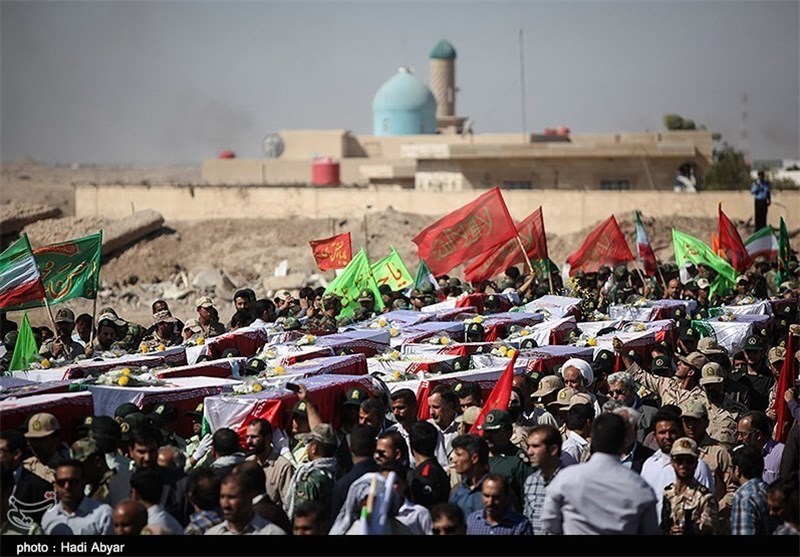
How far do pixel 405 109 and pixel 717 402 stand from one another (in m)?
48.8

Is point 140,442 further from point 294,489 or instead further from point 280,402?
point 280,402

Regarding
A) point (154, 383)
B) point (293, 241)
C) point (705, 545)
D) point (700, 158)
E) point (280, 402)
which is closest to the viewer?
point (705, 545)

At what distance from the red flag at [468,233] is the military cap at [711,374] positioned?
288 inches

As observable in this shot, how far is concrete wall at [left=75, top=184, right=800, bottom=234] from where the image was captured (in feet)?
109

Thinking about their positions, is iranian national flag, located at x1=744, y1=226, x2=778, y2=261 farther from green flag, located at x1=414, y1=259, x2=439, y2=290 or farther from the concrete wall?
the concrete wall

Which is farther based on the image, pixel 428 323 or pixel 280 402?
pixel 428 323

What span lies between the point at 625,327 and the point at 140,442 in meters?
7.27

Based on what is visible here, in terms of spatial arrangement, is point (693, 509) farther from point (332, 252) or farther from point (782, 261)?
point (782, 261)

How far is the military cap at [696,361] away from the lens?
9.63m

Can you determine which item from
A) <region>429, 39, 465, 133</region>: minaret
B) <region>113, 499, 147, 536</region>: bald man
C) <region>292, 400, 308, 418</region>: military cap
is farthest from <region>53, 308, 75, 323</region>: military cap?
<region>429, 39, 465, 133</region>: minaret

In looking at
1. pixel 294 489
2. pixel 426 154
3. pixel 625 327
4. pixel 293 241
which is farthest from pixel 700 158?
pixel 294 489

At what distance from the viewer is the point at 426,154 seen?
4103 cm

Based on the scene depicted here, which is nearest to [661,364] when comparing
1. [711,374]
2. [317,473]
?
[711,374]

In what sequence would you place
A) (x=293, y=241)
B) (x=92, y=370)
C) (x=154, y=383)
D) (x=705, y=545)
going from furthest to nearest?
(x=293, y=241) → (x=92, y=370) → (x=154, y=383) → (x=705, y=545)
